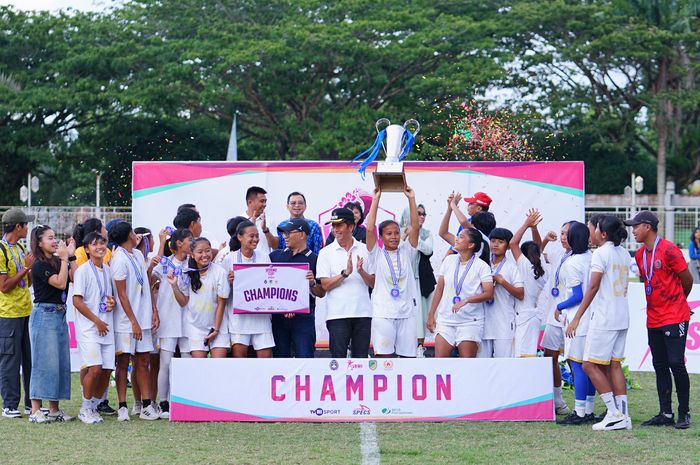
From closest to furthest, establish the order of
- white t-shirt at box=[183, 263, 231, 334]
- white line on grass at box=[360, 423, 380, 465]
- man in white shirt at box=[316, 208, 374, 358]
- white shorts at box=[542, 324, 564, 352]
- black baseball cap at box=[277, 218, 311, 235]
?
white line on grass at box=[360, 423, 380, 465] → man in white shirt at box=[316, 208, 374, 358] → white t-shirt at box=[183, 263, 231, 334] → black baseball cap at box=[277, 218, 311, 235] → white shorts at box=[542, 324, 564, 352]

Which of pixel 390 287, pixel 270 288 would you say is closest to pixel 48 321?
pixel 270 288

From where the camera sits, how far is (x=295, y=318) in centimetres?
986

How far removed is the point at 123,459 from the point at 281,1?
3094cm

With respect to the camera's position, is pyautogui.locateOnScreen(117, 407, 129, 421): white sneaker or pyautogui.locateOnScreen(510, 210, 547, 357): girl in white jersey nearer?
pyautogui.locateOnScreen(117, 407, 129, 421): white sneaker

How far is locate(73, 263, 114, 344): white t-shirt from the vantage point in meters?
9.25

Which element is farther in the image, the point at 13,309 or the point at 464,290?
the point at 13,309

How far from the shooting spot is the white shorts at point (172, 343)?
31.8 feet

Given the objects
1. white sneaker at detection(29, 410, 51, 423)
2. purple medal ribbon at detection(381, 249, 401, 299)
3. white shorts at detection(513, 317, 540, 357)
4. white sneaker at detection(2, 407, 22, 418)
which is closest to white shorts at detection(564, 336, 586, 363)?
white shorts at detection(513, 317, 540, 357)

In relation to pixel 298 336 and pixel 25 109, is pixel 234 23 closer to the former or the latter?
pixel 25 109

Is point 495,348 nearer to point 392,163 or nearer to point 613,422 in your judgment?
point 613,422

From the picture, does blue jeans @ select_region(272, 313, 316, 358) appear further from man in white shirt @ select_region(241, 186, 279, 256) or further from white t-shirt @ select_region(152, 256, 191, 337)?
man in white shirt @ select_region(241, 186, 279, 256)

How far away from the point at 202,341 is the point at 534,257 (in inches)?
125

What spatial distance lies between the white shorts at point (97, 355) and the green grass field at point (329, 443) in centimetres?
53

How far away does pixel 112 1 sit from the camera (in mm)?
38406
